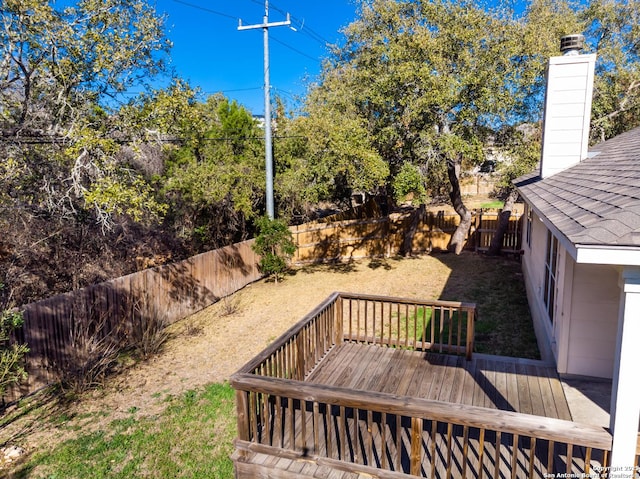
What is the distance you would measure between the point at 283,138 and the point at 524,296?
9458mm

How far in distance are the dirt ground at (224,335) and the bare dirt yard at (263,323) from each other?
0.05ft

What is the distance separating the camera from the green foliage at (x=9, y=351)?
543 cm

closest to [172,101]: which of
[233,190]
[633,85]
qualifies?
[233,190]

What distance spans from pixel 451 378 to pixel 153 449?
3.79m

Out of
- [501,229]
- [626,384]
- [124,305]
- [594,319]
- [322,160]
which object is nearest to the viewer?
[626,384]

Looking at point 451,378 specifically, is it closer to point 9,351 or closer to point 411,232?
point 9,351

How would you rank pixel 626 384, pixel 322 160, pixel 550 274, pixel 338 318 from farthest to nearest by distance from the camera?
pixel 322 160
pixel 338 318
pixel 550 274
pixel 626 384

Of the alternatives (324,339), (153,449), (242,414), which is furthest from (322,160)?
(242,414)

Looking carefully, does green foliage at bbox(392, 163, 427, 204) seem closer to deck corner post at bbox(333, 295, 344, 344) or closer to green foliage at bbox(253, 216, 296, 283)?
green foliage at bbox(253, 216, 296, 283)

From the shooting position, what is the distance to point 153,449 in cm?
498

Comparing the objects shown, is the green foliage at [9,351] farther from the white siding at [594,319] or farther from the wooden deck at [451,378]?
the white siding at [594,319]

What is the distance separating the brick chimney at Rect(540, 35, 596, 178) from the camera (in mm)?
6973

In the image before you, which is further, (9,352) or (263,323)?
(263,323)

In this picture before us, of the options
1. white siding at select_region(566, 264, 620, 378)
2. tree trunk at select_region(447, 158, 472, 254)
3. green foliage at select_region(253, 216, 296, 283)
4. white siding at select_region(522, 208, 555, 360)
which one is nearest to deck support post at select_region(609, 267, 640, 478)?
white siding at select_region(566, 264, 620, 378)
